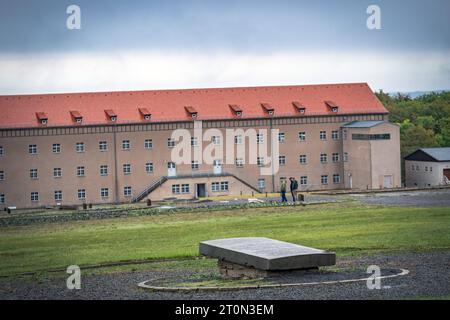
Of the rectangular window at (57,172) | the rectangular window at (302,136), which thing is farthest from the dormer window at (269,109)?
the rectangular window at (57,172)

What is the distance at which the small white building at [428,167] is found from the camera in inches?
2980

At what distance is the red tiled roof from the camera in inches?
2975

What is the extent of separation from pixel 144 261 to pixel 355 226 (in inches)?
472

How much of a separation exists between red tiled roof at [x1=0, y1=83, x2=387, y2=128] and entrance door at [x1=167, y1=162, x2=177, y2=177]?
126 inches

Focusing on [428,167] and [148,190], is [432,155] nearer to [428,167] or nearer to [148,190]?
[428,167]

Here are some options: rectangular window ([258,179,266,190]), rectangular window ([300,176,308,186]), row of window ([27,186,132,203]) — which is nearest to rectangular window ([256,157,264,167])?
rectangular window ([258,179,266,190])

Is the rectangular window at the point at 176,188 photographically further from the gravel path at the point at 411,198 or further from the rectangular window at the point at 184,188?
the gravel path at the point at 411,198

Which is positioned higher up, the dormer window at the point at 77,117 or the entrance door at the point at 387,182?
the dormer window at the point at 77,117

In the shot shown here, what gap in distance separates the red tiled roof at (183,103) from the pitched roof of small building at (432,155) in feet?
13.7

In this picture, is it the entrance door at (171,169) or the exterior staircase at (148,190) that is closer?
the exterior staircase at (148,190)

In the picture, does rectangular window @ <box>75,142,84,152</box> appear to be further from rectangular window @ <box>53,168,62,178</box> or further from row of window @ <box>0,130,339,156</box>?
rectangular window @ <box>53,168,62,178</box>

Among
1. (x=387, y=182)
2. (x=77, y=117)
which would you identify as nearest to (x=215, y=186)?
(x=77, y=117)
